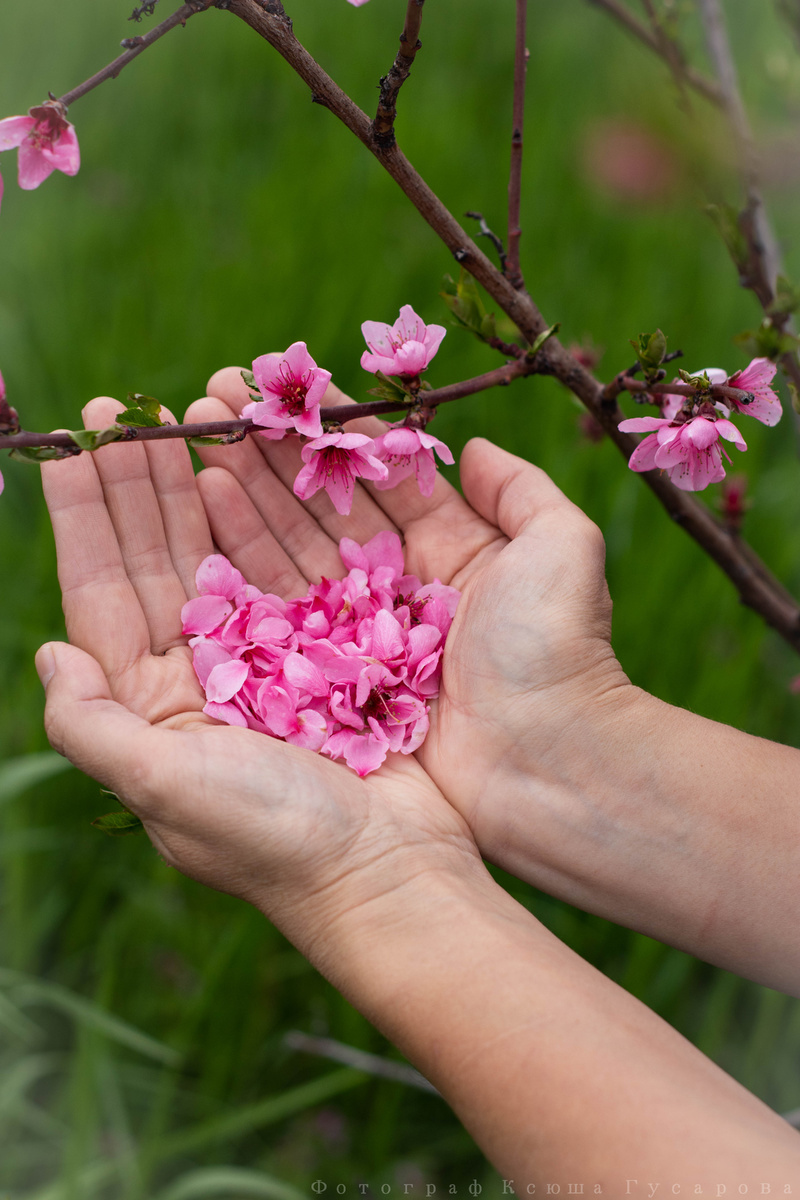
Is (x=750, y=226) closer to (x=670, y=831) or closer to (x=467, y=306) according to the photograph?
(x=467, y=306)

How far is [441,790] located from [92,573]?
67 centimetres

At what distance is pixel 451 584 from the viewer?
1535 mm

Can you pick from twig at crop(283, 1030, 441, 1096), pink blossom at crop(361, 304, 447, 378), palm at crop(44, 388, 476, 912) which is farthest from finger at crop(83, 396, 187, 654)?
twig at crop(283, 1030, 441, 1096)

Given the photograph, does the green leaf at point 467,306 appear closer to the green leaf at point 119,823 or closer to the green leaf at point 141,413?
the green leaf at point 141,413

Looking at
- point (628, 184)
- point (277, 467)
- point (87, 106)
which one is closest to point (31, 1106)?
point (277, 467)

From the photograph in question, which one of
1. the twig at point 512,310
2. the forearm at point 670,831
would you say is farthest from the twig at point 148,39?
the forearm at point 670,831

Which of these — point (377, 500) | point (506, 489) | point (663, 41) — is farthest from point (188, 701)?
point (663, 41)

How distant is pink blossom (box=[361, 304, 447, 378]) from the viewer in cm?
115

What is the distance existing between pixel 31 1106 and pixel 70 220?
9.65 feet

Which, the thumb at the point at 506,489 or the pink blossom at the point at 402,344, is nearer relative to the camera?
the pink blossom at the point at 402,344

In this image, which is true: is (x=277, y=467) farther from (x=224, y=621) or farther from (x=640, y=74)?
(x=640, y=74)

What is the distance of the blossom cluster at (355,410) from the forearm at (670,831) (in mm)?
516

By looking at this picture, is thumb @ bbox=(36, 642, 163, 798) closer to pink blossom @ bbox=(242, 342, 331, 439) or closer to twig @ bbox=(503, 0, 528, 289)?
A: pink blossom @ bbox=(242, 342, 331, 439)

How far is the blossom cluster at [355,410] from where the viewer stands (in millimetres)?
1149
